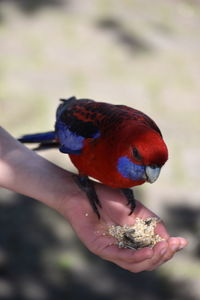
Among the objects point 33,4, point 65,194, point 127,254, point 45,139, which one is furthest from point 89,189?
point 33,4

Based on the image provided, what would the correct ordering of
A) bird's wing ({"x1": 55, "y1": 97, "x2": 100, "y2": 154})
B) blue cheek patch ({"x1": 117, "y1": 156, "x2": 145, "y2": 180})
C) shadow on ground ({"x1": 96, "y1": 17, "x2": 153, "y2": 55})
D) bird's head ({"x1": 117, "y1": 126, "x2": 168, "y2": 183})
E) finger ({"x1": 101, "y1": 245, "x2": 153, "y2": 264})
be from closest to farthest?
finger ({"x1": 101, "y1": 245, "x2": 153, "y2": 264}) < bird's head ({"x1": 117, "y1": 126, "x2": 168, "y2": 183}) < blue cheek patch ({"x1": 117, "y1": 156, "x2": 145, "y2": 180}) < bird's wing ({"x1": 55, "y1": 97, "x2": 100, "y2": 154}) < shadow on ground ({"x1": 96, "y1": 17, "x2": 153, "y2": 55})

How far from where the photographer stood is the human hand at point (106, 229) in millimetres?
2316

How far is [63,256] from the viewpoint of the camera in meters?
3.56

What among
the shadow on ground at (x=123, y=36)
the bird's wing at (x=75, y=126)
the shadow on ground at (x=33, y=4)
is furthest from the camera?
the shadow on ground at (x=33, y=4)

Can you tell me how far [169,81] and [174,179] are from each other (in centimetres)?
132

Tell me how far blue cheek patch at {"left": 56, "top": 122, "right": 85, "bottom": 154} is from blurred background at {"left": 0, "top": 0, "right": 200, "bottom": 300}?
831 mm

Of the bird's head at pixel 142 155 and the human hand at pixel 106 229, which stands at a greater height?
the bird's head at pixel 142 155

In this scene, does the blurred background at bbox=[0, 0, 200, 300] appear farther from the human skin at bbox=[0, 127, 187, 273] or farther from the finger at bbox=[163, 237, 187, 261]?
the finger at bbox=[163, 237, 187, 261]

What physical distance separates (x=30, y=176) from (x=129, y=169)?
0.52 metres

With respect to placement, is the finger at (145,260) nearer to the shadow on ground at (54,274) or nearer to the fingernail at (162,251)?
the fingernail at (162,251)

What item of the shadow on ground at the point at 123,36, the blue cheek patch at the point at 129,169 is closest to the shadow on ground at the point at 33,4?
the shadow on ground at the point at 123,36

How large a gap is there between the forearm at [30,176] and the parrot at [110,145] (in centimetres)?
12

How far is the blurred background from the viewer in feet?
11.2

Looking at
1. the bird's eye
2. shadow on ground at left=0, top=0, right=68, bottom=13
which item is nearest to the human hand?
the bird's eye
